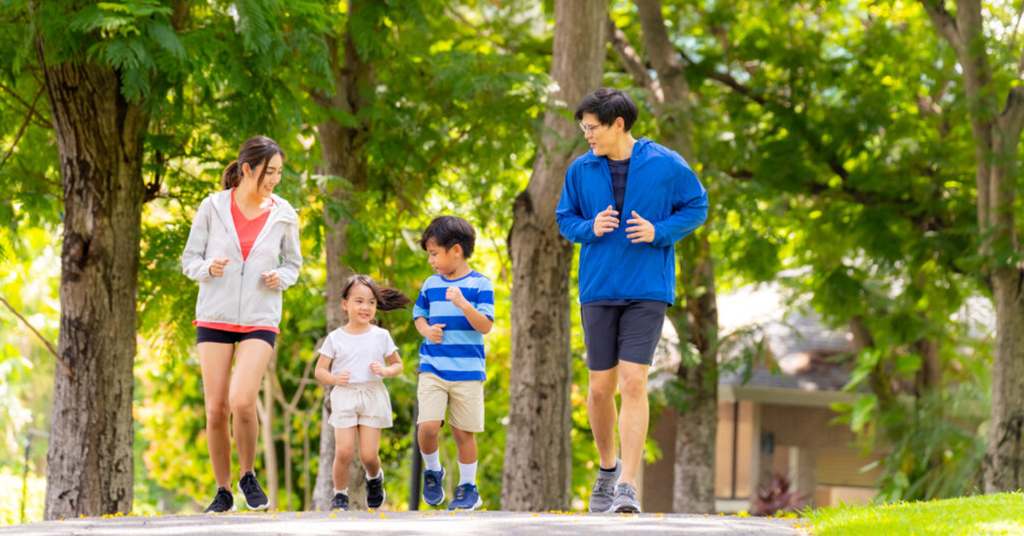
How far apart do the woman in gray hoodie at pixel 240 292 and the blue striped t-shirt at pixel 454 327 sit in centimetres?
79

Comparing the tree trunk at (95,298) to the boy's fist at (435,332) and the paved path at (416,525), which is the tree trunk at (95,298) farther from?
the paved path at (416,525)

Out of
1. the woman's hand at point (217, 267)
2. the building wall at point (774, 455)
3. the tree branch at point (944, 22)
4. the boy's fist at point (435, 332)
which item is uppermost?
the tree branch at point (944, 22)

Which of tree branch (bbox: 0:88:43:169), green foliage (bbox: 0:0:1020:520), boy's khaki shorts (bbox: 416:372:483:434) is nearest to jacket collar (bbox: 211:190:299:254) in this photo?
boy's khaki shorts (bbox: 416:372:483:434)

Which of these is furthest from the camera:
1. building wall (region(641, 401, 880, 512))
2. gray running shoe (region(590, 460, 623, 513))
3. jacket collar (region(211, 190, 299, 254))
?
building wall (region(641, 401, 880, 512))

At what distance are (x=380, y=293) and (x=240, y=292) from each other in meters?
1.01

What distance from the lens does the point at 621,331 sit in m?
8.52

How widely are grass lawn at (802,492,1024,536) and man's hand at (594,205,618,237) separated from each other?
1734mm

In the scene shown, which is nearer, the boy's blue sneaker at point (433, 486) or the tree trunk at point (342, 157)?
the boy's blue sneaker at point (433, 486)

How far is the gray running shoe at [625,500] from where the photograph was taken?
8.35 meters

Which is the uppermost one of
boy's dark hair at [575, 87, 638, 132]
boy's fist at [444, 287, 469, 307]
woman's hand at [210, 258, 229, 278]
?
boy's dark hair at [575, 87, 638, 132]

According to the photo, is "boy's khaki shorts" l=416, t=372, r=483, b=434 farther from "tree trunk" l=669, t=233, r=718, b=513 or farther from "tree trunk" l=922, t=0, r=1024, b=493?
"tree trunk" l=669, t=233, r=718, b=513

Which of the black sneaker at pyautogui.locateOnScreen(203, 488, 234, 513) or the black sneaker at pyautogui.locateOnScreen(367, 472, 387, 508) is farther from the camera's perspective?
the black sneaker at pyautogui.locateOnScreen(367, 472, 387, 508)

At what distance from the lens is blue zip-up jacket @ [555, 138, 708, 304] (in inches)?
330

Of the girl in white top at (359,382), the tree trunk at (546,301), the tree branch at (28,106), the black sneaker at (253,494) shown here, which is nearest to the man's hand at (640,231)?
the girl in white top at (359,382)
